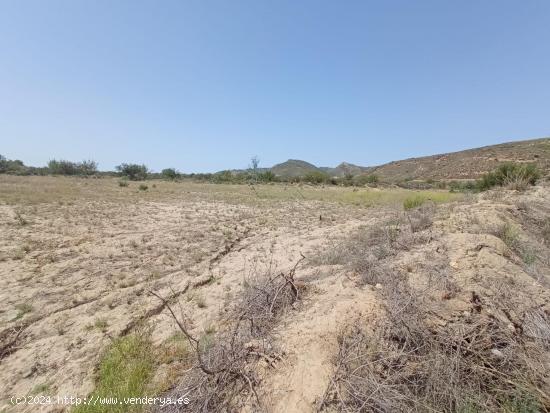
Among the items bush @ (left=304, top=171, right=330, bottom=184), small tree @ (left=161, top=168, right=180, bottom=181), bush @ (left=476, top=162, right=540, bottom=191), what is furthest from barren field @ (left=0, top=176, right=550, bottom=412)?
small tree @ (left=161, top=168, right=180, bottom=181)

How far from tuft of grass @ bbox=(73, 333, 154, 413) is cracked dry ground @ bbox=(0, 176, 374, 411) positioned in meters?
0.17

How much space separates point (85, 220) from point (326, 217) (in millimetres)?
10389

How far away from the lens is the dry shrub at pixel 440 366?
7.80 ft

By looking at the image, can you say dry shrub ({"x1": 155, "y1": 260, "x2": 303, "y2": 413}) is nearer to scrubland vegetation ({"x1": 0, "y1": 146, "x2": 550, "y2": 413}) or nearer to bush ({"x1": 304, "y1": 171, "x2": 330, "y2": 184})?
scrubland vegetation ({"x1": 0, "y1": 146, "x2": 550, "y2": 413})

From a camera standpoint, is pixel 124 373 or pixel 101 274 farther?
pixel 101 274

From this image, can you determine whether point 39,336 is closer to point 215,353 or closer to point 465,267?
point 215,353

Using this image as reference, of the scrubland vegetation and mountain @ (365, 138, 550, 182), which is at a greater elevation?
mountain @ (365, 138, 550, 182)

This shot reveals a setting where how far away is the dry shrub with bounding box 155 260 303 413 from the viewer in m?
2.60

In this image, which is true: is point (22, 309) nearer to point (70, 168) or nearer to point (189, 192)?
point (189, 192)

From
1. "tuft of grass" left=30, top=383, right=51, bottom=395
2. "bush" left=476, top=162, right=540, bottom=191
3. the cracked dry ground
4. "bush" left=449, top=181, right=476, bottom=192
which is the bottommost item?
"tuft of grass" left=30, top=383, right=51, bottom=395

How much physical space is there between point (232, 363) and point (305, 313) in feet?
3.74

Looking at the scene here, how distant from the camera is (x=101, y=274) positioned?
22.5ft

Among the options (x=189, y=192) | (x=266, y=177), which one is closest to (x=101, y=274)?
(x=189, y=192)

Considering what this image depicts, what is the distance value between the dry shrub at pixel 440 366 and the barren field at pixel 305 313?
0.05ft
